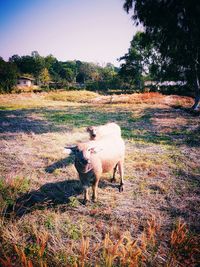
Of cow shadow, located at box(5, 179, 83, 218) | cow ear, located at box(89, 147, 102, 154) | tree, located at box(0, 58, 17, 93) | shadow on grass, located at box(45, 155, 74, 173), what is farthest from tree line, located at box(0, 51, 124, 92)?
cow ear, located at box(89, 147, 102, 154)

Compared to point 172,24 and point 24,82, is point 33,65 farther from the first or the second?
point 172,24

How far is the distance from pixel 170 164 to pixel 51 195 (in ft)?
13.8

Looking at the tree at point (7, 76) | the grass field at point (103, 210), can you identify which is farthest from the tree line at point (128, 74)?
the grass field at point (103, 210)

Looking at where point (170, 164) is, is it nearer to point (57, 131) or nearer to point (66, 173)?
point (66, 173)

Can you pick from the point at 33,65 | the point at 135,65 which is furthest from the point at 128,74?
the point at 33,65

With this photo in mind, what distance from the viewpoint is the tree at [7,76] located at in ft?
141

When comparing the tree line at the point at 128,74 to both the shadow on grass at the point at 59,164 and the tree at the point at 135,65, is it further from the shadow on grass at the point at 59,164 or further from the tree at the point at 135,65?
the shadow on grass at the point at 59,164

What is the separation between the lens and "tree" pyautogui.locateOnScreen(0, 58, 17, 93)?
42844 mm

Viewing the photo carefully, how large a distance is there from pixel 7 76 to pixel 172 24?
38066mm

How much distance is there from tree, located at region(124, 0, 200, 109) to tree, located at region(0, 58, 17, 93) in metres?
33.9

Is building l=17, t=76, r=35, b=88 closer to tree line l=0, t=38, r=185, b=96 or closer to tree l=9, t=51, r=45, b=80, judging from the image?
tree l=9, t=51, r=45, b=80

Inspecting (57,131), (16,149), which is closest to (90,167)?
(16,149)

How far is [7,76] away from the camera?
4391 centimetres

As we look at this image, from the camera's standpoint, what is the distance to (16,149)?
8.57 m
